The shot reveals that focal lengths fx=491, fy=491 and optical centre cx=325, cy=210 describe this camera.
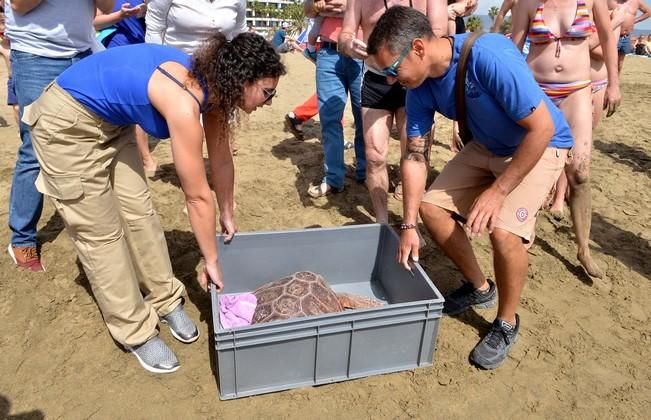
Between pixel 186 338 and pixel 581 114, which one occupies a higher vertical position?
pixel 581 114

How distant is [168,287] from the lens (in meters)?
2.71

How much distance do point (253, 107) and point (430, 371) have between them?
5.30 feet

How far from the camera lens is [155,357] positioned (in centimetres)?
252

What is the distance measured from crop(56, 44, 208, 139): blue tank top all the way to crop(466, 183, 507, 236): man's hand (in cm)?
135

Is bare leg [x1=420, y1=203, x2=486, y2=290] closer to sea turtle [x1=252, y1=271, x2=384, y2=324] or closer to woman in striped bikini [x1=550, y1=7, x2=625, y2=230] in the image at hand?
sea turtle [x1=252, y1=271, x2=384, y2=324]

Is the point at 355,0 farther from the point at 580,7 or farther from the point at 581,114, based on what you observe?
the point at 581,114

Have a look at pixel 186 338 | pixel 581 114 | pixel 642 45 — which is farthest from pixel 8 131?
pixel 642 45

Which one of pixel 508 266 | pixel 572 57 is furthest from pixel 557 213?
pixel 508 266

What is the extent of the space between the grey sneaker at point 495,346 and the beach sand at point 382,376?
56mm

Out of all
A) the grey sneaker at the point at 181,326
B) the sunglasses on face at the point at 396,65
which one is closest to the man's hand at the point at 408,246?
the sunglasses on face at the point at 396,65

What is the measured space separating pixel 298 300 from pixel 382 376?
22.7 inches

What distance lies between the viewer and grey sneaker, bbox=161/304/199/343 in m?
2.71

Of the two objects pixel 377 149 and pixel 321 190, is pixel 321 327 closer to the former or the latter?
pixel 377 149

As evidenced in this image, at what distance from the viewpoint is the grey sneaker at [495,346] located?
8.46 feet
